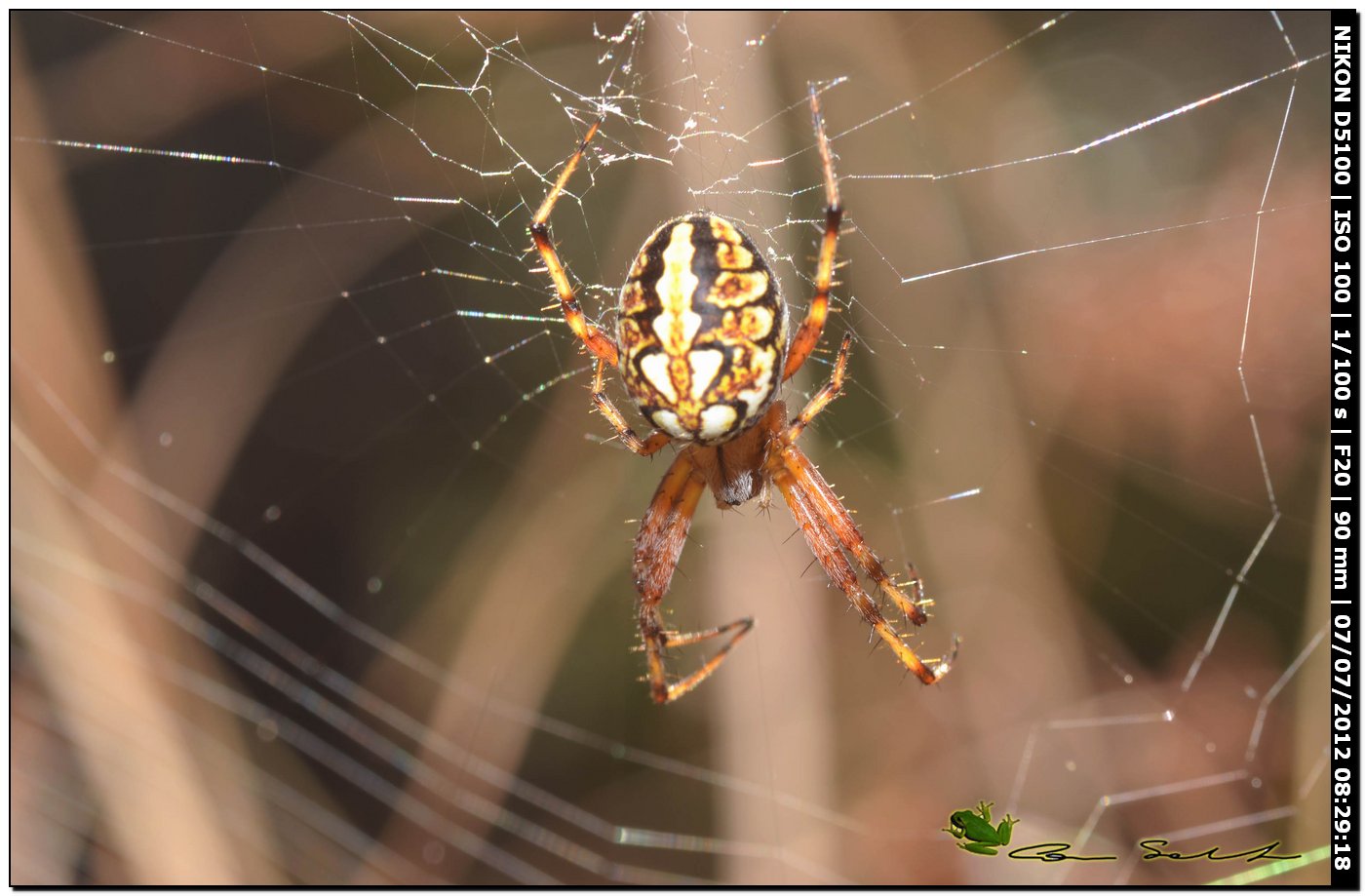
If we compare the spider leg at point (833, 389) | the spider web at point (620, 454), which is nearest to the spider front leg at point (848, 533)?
the spider leg at point (833, 389)

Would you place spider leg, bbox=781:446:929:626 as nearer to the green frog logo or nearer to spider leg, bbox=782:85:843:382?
spider leg, bbox=782:85:843:382

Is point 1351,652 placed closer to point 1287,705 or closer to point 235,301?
point 1287,705

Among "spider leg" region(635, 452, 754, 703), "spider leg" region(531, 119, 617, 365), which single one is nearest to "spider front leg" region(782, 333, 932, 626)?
"spider leg" region(635, 452, 754, 703)

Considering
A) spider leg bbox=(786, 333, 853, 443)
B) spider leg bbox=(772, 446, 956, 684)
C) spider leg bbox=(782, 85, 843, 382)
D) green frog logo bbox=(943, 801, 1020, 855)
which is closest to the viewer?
spider leg bbox=(782, 85, 843, 382)

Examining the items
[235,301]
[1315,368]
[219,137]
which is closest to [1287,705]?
[1315,368]

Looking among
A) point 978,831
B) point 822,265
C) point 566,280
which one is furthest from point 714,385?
point 978,831

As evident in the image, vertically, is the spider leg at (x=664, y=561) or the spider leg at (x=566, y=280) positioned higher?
the spider leg at (x=566, y=280)

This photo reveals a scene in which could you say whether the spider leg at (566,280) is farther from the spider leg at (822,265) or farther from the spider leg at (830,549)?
the spider leg at (830,549)
